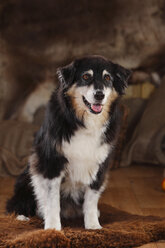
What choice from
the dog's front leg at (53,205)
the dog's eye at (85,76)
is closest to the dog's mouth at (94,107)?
the dog's eye at (85,76)

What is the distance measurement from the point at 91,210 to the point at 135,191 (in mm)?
889

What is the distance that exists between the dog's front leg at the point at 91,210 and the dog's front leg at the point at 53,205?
0.18 m

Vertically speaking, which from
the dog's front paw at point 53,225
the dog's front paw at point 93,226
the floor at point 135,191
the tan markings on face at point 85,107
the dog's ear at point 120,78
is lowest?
the floor at point 135,191

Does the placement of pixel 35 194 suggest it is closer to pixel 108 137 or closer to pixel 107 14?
pixel 108 137

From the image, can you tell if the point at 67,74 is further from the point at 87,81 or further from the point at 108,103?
the point at 108,103

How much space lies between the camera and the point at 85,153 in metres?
2.12

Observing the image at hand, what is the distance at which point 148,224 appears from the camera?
2.09 m

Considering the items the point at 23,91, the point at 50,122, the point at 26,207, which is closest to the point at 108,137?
the point at 50,122

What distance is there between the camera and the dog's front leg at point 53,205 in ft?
6.73

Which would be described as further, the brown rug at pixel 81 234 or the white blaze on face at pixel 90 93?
the white blaze on face at pixel 90 93

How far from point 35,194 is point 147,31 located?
2.61 meters

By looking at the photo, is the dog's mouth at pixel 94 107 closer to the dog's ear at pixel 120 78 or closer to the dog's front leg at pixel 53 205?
the dog's ear at pixel 120 78

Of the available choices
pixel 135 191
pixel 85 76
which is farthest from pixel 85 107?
pixel 135 191

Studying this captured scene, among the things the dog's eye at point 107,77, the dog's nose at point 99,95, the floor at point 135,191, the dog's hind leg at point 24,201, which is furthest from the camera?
the floor at point 135,191
